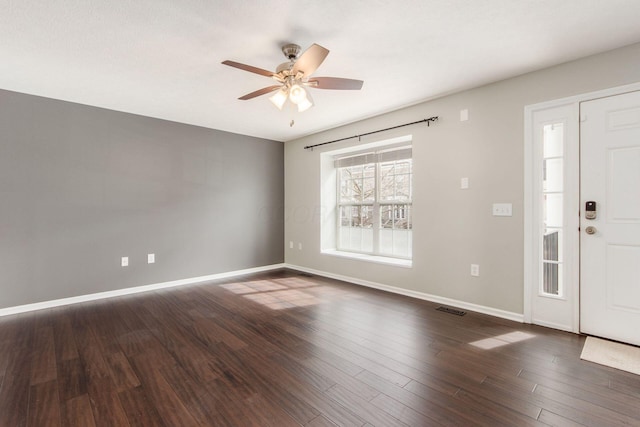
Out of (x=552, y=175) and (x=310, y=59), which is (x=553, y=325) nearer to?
(x=552, y=175)

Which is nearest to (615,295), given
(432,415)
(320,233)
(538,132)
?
(538,132)

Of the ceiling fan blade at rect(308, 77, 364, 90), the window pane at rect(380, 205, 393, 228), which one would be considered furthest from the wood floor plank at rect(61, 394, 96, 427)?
the window pane at rect(380, 205, 393, 228)

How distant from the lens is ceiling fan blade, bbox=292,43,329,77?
1.93 meters

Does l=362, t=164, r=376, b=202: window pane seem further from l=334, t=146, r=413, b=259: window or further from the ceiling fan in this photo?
the ceiling fan

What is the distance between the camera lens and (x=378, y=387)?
184 cm

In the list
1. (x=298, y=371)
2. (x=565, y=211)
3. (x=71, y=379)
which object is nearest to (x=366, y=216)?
(x=565, y=211)

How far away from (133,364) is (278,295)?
74.8 inches

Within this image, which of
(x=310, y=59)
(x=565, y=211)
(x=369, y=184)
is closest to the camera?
(x=310, y=59)

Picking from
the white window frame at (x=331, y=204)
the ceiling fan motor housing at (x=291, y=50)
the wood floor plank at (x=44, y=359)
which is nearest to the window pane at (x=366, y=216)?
the white window frame at (x=331, y=204)

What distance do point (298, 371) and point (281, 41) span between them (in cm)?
248

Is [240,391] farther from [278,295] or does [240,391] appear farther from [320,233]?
[320,233]

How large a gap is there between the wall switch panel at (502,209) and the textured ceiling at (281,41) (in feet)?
4.23

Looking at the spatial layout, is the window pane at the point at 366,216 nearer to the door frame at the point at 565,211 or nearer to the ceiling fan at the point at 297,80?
the door frame at the point at 565,211

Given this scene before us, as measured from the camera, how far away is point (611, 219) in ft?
8.04
